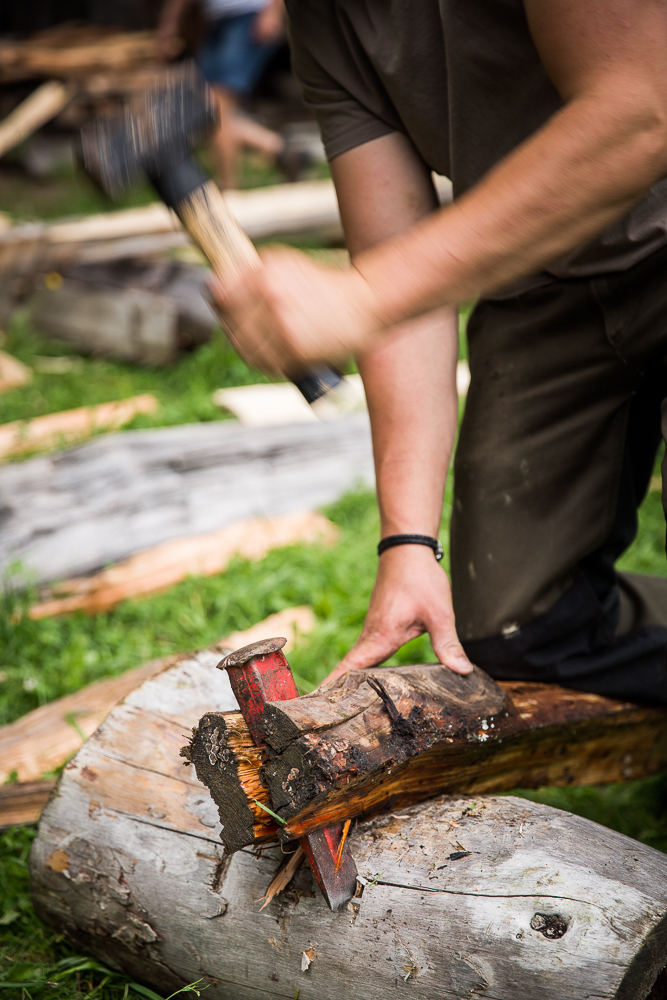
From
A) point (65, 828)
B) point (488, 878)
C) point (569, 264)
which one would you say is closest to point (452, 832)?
point (488, 878)

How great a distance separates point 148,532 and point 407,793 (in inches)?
81.5

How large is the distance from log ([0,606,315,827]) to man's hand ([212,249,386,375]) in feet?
3.17

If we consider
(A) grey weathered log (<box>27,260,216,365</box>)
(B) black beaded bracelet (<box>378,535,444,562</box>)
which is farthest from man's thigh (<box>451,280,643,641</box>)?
(A) grey weathered log (<box>27,260,216,365</box>)

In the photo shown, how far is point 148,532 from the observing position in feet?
11.1

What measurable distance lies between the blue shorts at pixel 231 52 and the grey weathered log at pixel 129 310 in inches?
120

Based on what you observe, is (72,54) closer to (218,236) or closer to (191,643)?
(191,643)

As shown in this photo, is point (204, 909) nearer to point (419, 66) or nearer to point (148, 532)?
point (419, 66)

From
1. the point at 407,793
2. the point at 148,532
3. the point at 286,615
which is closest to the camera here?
the point at 407,793

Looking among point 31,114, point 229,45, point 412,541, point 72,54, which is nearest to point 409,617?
point 412,541

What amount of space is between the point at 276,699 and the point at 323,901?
34cm

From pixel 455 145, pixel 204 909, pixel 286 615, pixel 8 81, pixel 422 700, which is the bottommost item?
pixel 286 615

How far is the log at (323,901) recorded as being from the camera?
4.02 ft

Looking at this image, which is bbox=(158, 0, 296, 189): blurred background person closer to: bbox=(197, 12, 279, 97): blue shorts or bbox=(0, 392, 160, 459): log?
bbox=(197, 12, 279, 97): blue shorts

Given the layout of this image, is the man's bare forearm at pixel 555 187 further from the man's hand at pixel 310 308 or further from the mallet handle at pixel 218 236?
the mallet handle at pixel 218 236
